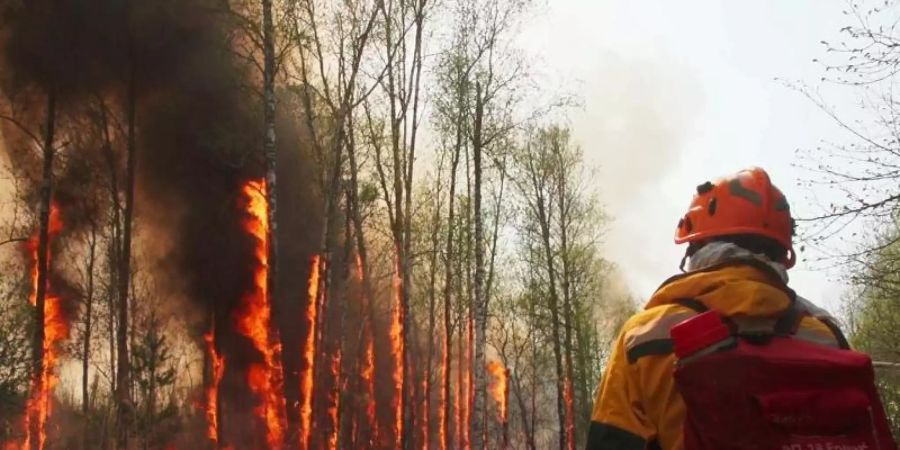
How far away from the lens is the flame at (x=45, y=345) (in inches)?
621

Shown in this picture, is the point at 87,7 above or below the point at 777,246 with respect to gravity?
above

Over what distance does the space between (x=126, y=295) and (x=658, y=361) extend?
1843 centimetres

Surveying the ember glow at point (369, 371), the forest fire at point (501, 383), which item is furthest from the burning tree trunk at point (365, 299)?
the forest fire at point (501, 383)

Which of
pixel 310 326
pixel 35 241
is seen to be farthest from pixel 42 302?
pixel 310 326

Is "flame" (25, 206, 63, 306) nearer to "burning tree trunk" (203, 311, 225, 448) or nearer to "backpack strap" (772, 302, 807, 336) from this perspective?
"burning tree trunk" (203, 311, 225, 448)

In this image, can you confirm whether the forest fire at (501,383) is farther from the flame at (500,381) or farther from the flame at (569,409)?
the flame at (569,409)

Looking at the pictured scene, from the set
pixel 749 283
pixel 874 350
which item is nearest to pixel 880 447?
pixel 749 283

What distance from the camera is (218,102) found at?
20.8m

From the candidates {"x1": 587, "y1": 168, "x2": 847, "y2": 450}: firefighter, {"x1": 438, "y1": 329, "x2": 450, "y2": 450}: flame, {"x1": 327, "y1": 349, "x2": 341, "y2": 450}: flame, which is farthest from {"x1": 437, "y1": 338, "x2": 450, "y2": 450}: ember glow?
{"x1": 587, "y1": 168, "x2": 847, "y2": 450}: firefighter

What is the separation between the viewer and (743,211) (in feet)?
7.07

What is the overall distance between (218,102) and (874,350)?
1744 cm

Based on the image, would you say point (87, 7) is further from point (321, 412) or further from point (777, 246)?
point (777, 246)

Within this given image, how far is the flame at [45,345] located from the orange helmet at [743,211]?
14.8m

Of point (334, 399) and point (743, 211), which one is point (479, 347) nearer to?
point (334, 399)
